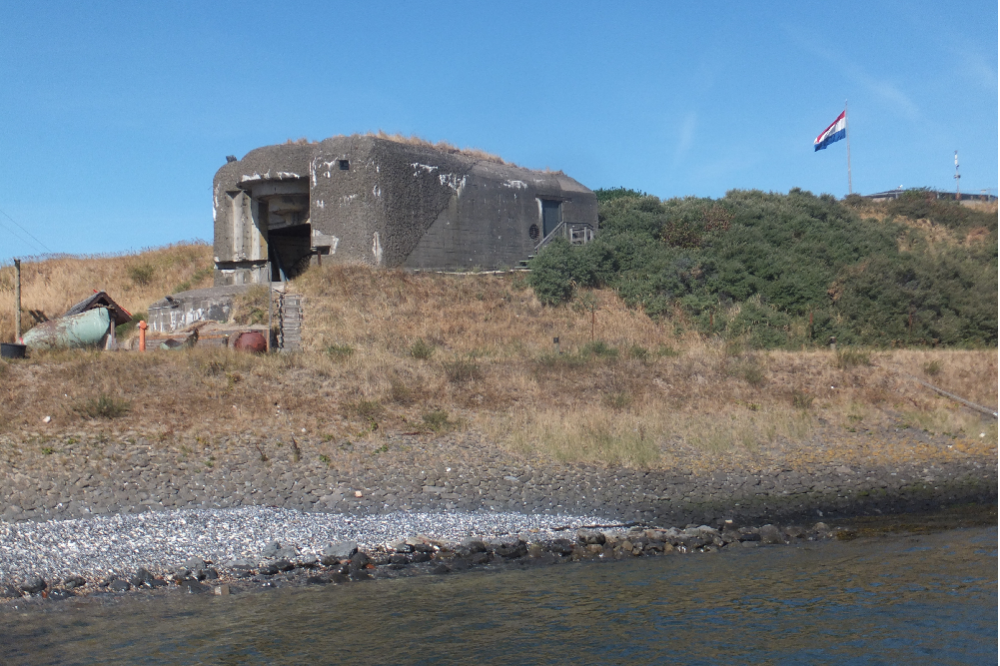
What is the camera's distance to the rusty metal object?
21281 millimetres

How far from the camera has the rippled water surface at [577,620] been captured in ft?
29.8

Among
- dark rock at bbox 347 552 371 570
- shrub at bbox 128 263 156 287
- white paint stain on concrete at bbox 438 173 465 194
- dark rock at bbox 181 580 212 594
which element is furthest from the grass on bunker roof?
shrub at bbox 128 263 156 287

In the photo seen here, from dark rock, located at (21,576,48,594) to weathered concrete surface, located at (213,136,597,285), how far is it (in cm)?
1649

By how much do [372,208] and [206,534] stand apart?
50.6 ft

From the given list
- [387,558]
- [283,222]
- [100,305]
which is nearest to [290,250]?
[283,222]

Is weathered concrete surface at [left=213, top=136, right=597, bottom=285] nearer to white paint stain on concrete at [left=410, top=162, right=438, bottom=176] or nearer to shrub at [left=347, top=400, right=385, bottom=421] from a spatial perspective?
white paint stain on concrete at [left=410, top=162, right=438, bottom=176]

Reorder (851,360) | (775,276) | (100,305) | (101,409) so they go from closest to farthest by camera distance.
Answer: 1. (101,409)
2. (851,360)
3. (100,305)
4. (775,276)

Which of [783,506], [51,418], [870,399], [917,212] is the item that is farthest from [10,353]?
[917,212]

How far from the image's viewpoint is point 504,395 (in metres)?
19.7

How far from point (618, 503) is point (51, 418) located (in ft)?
34.2

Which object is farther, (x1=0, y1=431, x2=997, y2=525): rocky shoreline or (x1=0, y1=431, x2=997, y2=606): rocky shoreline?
(x1=0, y1=431, x2=997, y2=525): rocky shoreline

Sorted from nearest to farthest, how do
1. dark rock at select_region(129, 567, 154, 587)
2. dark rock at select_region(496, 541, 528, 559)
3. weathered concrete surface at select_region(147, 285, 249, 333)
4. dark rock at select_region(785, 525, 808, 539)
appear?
dark rock at select_region(129, 567, 154, 587), dark rock at select_region(496, 541, 528, 559), dark rock at select_region(785, 525, 808, 539), weathered concrete surface at select_region(147, 285, 249, 333)

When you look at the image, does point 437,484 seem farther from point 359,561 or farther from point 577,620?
point 577,620

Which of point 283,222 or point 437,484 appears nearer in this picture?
point 437,484
